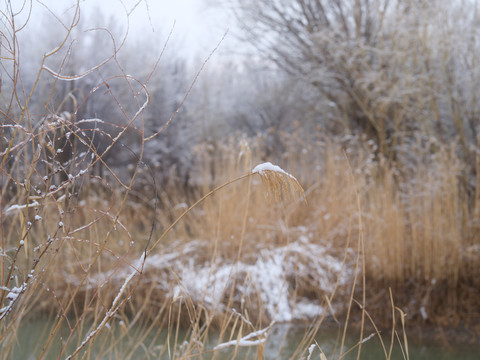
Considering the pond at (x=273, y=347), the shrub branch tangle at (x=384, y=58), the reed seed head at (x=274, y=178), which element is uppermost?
the shrub branch tangle at (x=384, y=58)

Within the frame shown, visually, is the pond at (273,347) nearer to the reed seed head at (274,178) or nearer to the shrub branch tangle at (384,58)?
the reed seed head at (274,178)

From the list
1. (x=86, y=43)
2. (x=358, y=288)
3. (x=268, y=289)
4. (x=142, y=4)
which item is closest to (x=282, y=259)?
(x=268, y=289)

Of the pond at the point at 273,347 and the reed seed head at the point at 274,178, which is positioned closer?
the reed seed head at the point at 274,178

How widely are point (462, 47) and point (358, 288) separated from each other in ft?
7.73

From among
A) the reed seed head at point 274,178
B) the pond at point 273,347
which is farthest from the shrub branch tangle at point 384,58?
the reed seed head at point 274,178

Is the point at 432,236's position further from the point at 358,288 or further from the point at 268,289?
the point at 268,289

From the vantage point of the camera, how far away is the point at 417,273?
3.28 m

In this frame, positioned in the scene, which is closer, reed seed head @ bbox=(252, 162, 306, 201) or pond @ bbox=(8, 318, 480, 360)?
reed seed head @ bbox=(252, 162, 306, 201)

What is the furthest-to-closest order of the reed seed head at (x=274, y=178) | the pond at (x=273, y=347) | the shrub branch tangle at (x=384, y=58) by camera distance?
the shrub branch tangle at (x=384, y=58) < the pond at (x=273, y=347) < the reed seed head at (x=274, y=178)

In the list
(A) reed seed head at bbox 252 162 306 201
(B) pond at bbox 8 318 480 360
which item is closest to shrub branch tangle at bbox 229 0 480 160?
(B) pond at bbox 8 318 480 360

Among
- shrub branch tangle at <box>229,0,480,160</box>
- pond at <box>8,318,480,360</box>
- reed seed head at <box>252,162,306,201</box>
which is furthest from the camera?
shrub branch tangle at <box>229,0,480,160</box>

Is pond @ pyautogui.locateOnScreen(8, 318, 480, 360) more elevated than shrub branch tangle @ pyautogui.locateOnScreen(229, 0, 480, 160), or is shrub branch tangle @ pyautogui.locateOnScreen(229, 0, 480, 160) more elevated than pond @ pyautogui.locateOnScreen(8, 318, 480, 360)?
shrub branch tangle @ pyautogui.locateOnScreen(229, 0, 480, 160)

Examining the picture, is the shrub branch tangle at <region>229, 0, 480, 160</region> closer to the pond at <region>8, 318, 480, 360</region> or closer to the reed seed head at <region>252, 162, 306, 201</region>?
the pond at <region>8, 318, 480, 360</region>

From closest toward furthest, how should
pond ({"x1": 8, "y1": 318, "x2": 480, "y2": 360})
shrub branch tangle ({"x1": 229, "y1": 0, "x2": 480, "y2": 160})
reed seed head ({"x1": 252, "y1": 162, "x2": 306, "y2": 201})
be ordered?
reed seed head ({"x1": 252, "y1": 162, "x2": 306, "y2": 201}), pond ({"x1": 8, "y1": 318, "x2": 480, "y2": 360}), shrub branch tangle ({"x1": 229, "y1": 0, "x2": 480, "y2": 160})
